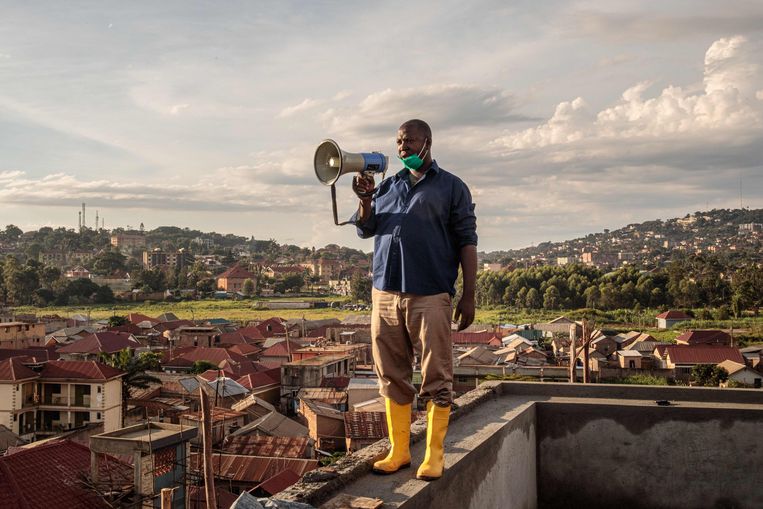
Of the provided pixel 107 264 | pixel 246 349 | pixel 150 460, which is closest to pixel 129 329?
pixel 246 349

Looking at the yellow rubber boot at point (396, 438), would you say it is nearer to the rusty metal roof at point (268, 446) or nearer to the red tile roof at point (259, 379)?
the rusty metal roof at point (268, 446)

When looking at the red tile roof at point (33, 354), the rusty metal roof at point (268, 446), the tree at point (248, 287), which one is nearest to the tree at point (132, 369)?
the red tile roof at point (33, 354)

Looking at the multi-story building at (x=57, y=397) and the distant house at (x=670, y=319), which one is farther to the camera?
the distant house at (x=670, y=319)

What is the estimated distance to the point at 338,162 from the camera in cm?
205

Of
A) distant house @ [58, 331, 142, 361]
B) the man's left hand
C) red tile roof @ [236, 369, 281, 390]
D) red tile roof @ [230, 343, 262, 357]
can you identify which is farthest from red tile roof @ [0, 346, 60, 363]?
the man's left hand

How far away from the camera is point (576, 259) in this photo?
12538 centimetres

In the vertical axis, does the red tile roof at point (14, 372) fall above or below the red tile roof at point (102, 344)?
above

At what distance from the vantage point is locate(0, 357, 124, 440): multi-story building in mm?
15469

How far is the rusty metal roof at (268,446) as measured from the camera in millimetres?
11805

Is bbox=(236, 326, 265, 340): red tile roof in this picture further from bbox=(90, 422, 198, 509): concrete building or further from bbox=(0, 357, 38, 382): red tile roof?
bbox=(90, 422, 198, 509): concrete building

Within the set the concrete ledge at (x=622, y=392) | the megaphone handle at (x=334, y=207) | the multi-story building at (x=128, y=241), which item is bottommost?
the concrete ledge at (x=622, y=392)

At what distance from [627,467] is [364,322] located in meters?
33.8

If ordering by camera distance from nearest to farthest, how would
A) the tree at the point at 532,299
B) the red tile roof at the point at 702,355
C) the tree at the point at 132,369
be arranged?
the tree at the point at 132,369 → the red tile roof at the point at 702,355 → the tree at the point at 532,299

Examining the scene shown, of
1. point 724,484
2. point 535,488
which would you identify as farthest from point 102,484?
point 724,484
